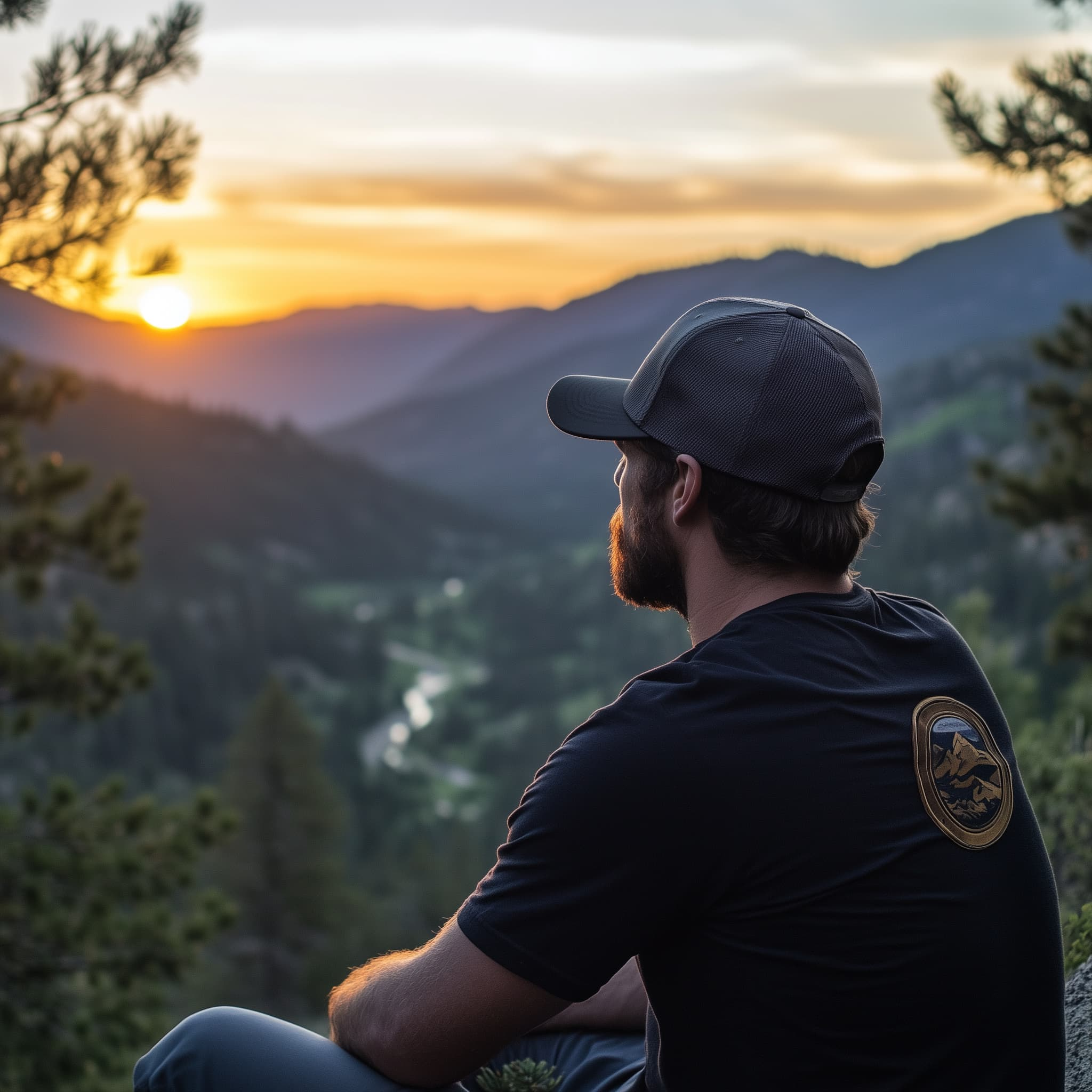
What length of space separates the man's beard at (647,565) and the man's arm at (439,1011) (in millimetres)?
838

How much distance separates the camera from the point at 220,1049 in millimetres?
2328

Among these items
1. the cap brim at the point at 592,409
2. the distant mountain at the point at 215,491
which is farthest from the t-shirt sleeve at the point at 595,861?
the distant mountain at the point at 215,491

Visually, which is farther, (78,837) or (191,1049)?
(78,837)

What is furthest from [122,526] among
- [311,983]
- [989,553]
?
[989,553]

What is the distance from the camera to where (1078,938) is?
11.0ft

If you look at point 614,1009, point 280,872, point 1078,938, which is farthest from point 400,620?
point 614,1009

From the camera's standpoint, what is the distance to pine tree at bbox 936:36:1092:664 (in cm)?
1170

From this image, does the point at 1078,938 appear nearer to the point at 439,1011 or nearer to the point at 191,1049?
the point at 439,1011

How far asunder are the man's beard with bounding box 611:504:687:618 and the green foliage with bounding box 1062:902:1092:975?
169 centimetres

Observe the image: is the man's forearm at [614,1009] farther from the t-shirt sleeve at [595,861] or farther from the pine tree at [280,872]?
the pine tree at [280,872]

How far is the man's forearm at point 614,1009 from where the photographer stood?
2900 millimetres

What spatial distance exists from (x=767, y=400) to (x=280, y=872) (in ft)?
124

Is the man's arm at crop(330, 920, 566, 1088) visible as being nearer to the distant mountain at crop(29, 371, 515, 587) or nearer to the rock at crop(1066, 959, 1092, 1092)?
the rock at crop(1066, 959, 1092, 1092)

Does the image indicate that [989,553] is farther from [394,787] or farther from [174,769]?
[174,769]
